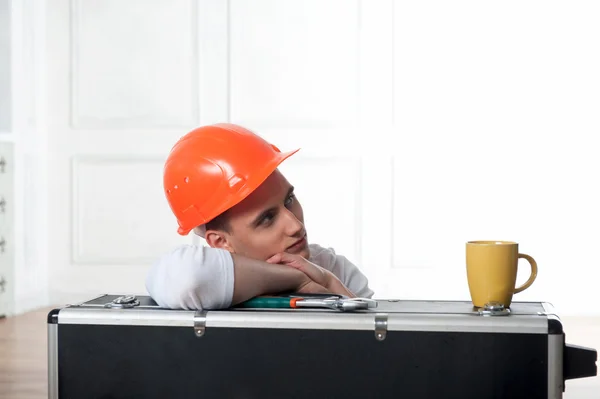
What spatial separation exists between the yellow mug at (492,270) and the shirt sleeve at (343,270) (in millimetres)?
444

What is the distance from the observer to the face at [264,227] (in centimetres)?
165

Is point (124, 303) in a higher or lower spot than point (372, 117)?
lower

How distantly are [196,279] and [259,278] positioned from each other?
0.11 m

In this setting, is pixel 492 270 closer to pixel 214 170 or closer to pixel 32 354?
pixel 214 170

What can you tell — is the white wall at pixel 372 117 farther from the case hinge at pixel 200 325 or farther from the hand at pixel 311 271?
the case hinge at pixel 200 325

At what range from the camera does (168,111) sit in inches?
177

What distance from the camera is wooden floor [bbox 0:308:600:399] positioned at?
2723 millimetres

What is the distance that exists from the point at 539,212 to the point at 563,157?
10.6 inches

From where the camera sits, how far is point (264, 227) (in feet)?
5.44

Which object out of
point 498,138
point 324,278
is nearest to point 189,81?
point 498,138

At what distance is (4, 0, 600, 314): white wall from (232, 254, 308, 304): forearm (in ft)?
9.44

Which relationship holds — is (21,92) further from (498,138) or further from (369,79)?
(498,138)

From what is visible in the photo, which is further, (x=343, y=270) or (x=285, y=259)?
(x=343, y=270)

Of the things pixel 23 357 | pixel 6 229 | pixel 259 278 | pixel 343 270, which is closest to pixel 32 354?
pixel 23 357
